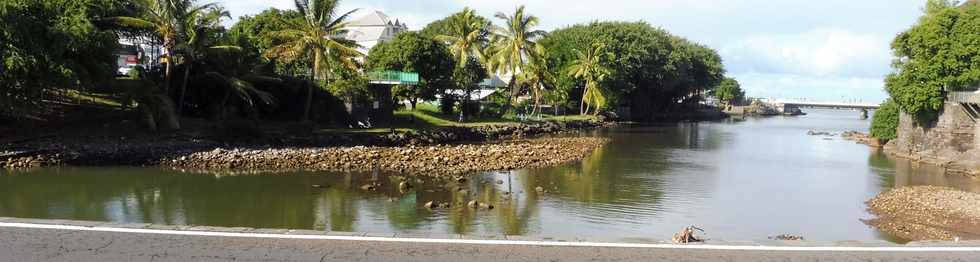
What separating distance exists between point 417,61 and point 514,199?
98.9ft

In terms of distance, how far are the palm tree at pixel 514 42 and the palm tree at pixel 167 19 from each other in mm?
27185

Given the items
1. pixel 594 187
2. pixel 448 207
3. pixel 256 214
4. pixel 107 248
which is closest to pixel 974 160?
pixel 594 187

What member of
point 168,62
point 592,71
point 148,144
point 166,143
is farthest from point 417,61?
point 148,144

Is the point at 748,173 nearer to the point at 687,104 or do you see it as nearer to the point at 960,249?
the point at 960,249

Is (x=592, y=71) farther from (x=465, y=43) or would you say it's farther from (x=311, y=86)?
(x=311, y=86)

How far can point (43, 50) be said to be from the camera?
26344 mm

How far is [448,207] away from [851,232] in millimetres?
10582

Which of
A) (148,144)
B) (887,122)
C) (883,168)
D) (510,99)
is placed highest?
(510,99)

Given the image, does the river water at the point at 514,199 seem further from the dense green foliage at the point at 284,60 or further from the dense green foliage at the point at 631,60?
the dense green foliage at the point at 631,60

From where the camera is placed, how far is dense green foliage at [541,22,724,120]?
245 feet

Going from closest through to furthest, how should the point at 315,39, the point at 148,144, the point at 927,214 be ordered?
the point at 927,214 → the point at 148,144 → the point at 315,39

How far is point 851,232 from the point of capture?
18.6m

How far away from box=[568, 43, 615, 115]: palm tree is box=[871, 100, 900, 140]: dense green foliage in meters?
24.1

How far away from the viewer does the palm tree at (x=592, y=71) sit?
225 ft
